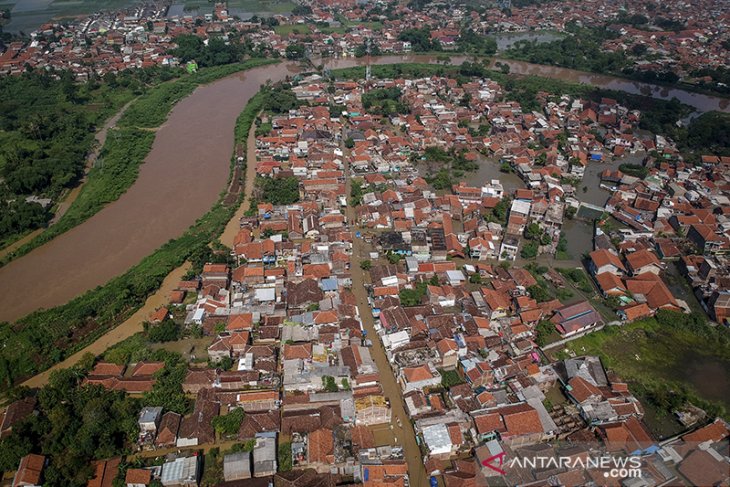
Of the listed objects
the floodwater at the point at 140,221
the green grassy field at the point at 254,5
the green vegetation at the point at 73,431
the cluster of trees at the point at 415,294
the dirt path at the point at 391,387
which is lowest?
the floodwater at the point at 140,221

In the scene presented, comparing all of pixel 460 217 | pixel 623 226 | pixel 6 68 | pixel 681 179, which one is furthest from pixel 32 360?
pixel 6 68

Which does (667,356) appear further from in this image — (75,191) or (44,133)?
(44,133)

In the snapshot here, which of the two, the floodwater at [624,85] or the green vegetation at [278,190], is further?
the floodwater at [624,85]

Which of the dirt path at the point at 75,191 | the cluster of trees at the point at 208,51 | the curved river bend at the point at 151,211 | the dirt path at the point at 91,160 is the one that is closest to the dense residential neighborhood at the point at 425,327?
the curved river bend at the point at 151,211

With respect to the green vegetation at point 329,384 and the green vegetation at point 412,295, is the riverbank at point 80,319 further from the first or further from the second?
the green vegetation at point 412,295

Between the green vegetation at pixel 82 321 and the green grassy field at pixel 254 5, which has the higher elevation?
the green grassy field at pixel 254 5

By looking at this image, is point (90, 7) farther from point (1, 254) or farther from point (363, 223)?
point (363, 223)
